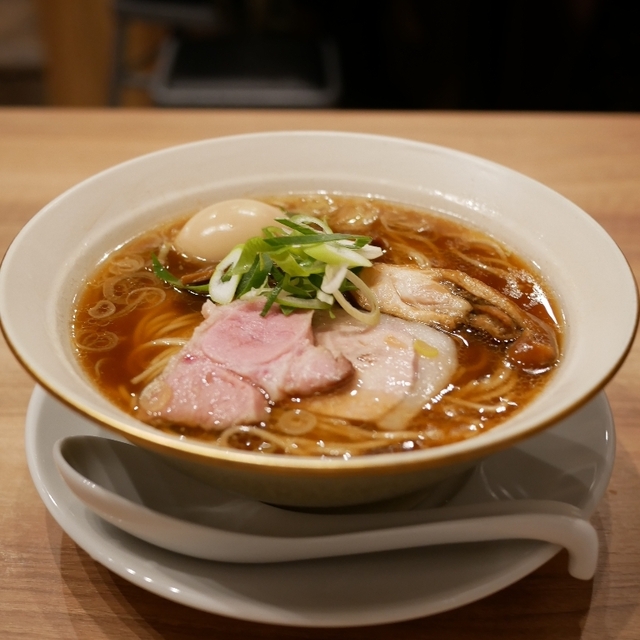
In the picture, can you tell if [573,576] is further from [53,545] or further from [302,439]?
[53,545]

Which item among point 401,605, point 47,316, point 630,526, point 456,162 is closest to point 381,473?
point 401,605

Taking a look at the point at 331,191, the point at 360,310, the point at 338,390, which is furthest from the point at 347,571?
the point at 331,191

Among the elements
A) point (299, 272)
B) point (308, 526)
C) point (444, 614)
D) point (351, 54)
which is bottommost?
point (351, 54)

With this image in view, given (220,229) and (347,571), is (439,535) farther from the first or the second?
(220,229)

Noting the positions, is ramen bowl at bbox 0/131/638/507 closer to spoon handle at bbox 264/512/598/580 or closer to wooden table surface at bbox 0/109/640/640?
spoon handle at bbox 264/512/598/580

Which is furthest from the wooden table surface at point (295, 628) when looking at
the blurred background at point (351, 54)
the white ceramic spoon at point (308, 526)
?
the blurred background at point (351, 54)

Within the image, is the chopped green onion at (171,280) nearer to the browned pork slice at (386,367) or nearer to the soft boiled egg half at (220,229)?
the soft boiled egg half at (220,229)

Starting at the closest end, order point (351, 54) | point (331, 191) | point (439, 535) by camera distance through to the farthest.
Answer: point (439, 535) < point (331, 191) < point (351, 54)
